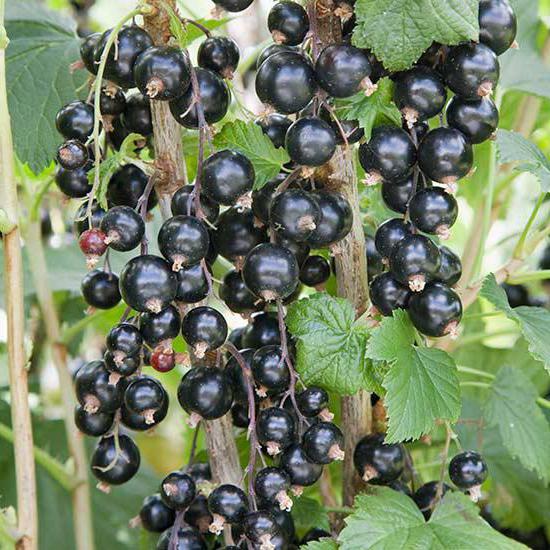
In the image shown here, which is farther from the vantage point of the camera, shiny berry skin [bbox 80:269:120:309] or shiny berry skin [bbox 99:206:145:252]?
shiny berry skin [bbox 80:269:120:309]

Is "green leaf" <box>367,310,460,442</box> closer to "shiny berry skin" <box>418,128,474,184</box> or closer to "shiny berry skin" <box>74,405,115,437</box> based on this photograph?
"shiny berry skin" <box>418,128,474,184</box>

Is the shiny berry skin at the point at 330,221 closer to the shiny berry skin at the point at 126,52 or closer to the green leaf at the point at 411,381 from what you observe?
the green leaf at the point at 411,381

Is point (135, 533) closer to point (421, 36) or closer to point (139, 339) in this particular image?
point (139, 339)

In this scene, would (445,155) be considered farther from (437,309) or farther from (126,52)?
(126,52)

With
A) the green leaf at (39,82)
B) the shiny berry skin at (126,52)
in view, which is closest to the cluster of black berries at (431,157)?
the shiny berry skin at (126,52)

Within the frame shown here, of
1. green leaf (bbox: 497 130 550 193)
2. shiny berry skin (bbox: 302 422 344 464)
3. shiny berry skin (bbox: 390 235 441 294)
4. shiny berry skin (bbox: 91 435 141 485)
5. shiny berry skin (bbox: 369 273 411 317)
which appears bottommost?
shiny berry skin (bbox: 91 435 141 485)

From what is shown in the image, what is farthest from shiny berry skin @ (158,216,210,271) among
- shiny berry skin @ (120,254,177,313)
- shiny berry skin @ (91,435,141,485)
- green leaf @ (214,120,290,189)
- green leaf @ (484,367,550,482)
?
green leaf @ (484,367,550,482)

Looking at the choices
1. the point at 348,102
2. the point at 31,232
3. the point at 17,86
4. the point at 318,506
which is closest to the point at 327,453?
the point at 318,506
